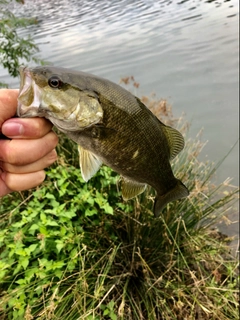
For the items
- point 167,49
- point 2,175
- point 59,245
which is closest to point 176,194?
point 2,175

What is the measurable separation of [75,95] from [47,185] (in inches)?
77.4

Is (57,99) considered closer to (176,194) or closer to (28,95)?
(28,95)

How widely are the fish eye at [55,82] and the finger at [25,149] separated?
0.82 ft

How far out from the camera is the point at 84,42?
1196cm

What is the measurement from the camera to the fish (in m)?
1.48

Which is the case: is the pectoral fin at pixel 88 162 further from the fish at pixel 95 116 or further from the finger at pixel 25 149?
the finger at pixel 25 149

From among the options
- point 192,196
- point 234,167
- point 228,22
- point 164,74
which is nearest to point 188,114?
point 234,167

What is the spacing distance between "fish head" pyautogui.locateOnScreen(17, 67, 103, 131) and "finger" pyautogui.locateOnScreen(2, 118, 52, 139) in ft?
0.16

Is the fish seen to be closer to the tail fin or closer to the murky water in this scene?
the tail fin

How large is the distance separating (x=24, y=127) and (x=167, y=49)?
9.51 m

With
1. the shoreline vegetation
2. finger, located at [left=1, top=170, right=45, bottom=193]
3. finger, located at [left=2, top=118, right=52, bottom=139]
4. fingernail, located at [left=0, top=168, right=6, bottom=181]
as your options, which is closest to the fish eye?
finger, located at [left=2, top=118, right=52, bottom=139]

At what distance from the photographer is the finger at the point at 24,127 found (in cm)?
154

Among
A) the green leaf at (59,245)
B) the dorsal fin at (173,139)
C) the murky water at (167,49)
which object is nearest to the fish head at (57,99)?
the dorsal fin at (173,139)

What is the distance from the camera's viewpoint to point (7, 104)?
159cm
